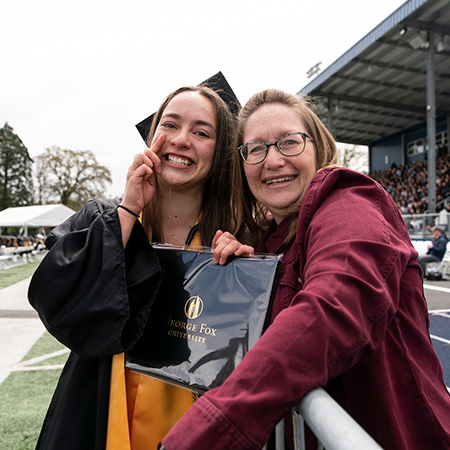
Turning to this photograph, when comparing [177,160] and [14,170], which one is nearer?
[177,160]

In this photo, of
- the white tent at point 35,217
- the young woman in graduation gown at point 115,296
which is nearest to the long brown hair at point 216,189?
the young woman in graduation gown at point 115,296

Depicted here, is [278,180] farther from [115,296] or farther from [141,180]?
[115,296]

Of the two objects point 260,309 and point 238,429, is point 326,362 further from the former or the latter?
point 260,309

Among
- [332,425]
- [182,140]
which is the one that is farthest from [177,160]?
[332,425]

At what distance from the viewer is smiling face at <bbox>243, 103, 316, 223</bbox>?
A: 4.27ft

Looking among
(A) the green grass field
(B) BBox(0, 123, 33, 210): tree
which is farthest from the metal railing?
(B) BBox(0, 123, 33, 210): tree

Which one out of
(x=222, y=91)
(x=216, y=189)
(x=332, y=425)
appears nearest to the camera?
(x=332, y=425)

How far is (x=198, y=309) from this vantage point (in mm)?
1113

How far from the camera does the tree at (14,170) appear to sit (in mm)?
44125

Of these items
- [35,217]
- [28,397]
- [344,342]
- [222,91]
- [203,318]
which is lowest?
[28,397]

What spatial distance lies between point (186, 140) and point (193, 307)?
2.59 feet

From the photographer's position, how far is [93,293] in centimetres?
111

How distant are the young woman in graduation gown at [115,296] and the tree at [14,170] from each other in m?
48.6

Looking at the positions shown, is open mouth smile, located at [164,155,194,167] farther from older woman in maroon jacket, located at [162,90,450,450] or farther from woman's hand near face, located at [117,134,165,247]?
older woman in maroon jacket, located at [162,90,450,450]
